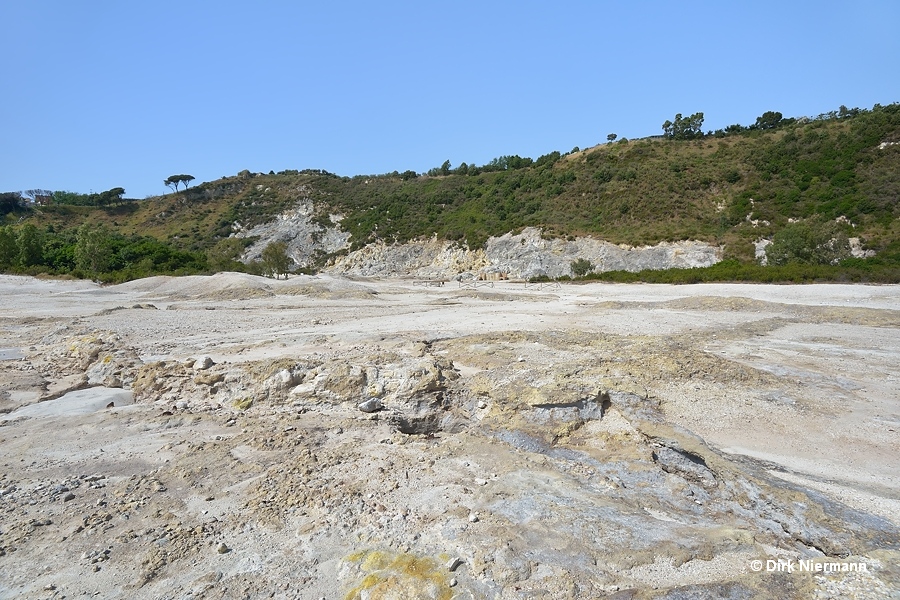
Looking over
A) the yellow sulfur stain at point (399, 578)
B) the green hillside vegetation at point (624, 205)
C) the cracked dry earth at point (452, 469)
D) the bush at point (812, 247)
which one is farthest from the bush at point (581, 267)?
the yellow sulfur stain at point (399, 578)

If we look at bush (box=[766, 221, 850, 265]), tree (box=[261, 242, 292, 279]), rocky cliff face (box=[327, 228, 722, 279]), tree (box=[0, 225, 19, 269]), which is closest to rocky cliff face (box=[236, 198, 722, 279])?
rocky cliff face (box=[327, 228, 722, 279])

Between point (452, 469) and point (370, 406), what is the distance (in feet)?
9.16

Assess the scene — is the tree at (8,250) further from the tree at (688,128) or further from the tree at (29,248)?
the tree at (688,128)

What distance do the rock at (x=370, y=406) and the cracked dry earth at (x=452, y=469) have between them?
0.16 m

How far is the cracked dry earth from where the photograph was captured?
4051 millimetres

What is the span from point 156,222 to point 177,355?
3673 inches

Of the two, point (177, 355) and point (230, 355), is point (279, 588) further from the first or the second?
point (177, 355)

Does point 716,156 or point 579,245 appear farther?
point 716,156

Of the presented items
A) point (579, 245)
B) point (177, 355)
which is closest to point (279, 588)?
point (177, 355)

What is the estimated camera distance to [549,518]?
15.5 ft

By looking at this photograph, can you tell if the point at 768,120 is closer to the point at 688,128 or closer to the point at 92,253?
the point at 688,128

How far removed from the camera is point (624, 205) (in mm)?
59531

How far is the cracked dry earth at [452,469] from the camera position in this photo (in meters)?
4.05

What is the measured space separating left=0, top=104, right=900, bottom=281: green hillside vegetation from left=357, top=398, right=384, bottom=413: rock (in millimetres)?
30956
